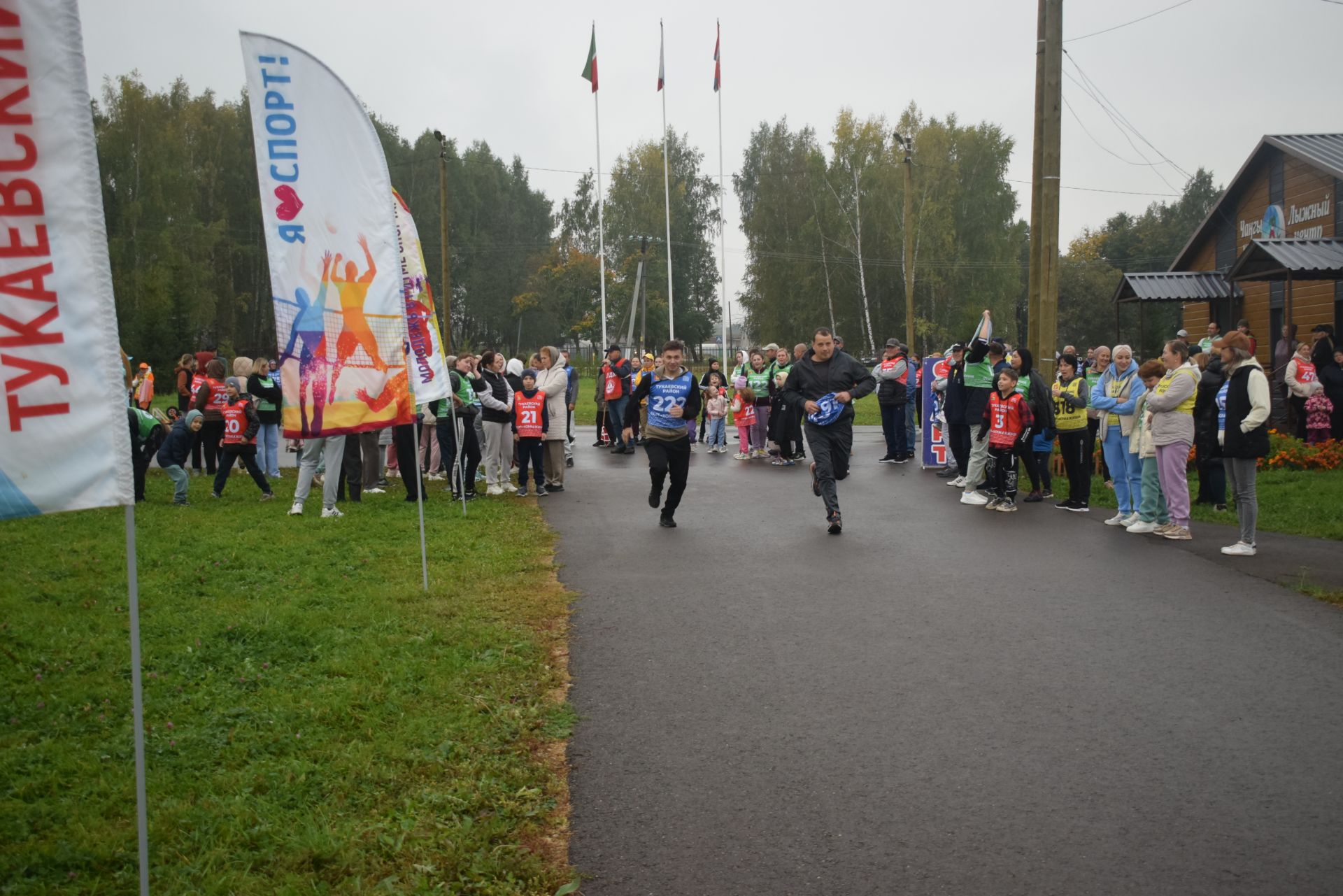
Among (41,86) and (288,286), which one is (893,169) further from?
(41,86)

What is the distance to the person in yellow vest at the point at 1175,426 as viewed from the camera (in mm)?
10539

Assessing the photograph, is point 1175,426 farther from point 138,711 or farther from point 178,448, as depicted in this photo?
point 178,448

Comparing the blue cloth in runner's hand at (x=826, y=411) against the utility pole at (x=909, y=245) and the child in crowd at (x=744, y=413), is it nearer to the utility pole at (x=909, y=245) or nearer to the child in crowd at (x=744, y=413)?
the child in crowd at (x=744, y=413)

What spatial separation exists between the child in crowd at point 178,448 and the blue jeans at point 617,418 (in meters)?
9.17

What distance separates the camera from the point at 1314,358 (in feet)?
59.8

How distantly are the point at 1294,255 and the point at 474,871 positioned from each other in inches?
921

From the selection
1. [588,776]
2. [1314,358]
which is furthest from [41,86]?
[1314,358]

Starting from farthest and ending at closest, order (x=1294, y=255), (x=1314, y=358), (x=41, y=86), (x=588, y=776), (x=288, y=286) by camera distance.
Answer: (x=1294, y=255) → (x=1314, y=358) → (x=288, y=286) → (x=588, y=776) → (x=41, y=86)

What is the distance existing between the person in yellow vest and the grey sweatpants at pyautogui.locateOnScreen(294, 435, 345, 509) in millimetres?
8879

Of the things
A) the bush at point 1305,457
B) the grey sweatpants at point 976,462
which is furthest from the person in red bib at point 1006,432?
the bush at point 1305,457

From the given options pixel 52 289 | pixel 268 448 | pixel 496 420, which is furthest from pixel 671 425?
pixel 52 289

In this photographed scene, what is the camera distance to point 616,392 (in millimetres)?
22219

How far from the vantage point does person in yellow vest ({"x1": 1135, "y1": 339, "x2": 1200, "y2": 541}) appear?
415 inches

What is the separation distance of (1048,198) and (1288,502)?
6.05 meters
